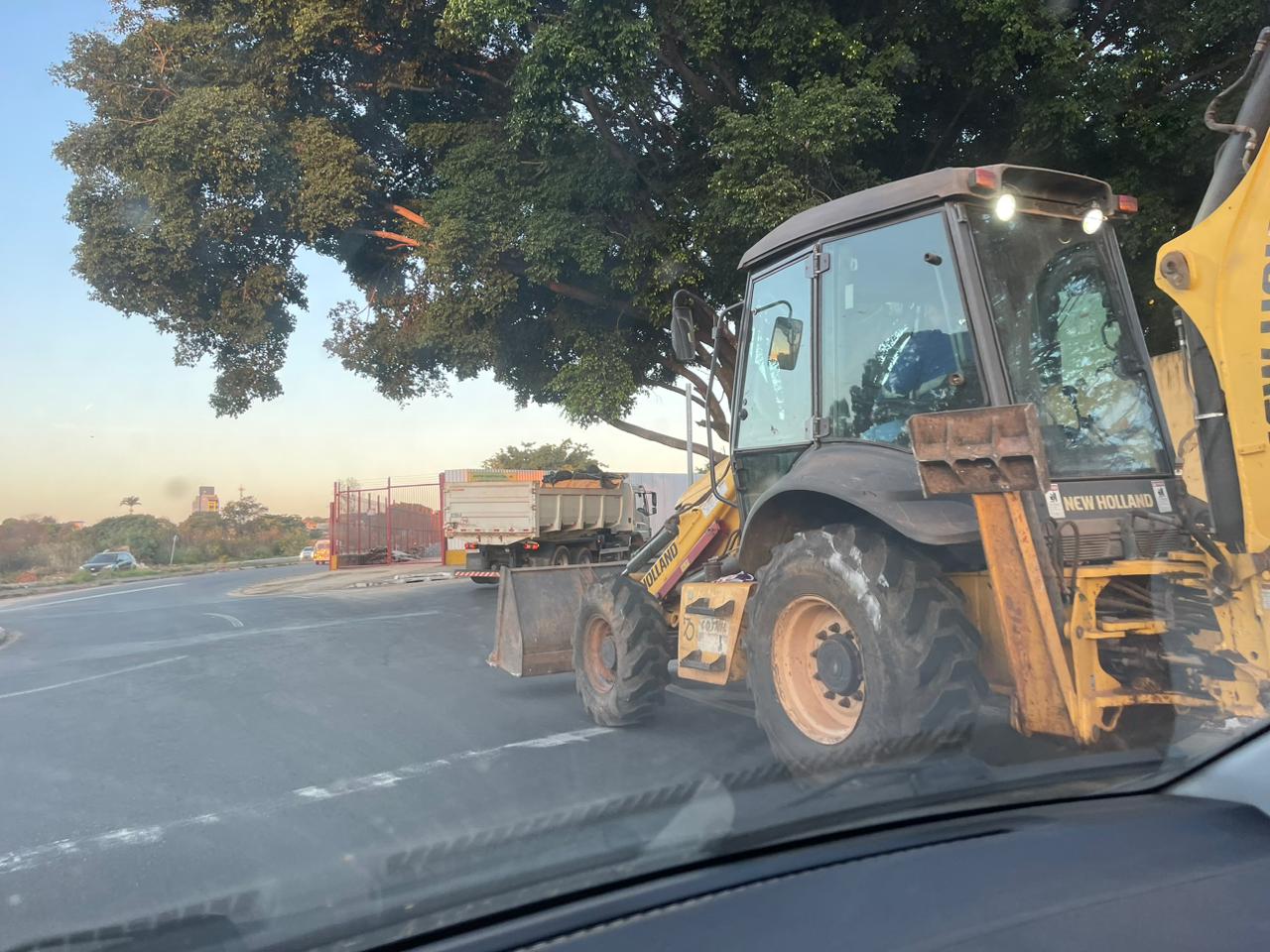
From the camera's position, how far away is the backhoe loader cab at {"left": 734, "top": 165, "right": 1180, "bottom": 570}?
418cm

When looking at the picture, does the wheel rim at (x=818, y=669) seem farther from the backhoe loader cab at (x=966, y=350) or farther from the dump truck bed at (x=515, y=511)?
the dump truck bed at (x=515, y=511)

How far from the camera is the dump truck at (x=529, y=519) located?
19344mm

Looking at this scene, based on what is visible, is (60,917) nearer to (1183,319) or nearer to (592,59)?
(1183,319)

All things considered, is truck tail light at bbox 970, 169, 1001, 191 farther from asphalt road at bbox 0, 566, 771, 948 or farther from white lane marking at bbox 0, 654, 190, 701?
white lane marking at bbox 0, 654, 190, 701

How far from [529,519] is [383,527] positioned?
36.8ft

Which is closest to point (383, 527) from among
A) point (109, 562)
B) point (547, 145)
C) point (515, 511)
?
point (515, 511)

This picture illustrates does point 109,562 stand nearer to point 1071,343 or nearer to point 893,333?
point 893,333

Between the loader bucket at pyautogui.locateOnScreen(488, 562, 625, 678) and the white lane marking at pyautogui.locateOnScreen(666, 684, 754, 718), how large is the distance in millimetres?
919

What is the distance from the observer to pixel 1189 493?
4.55 meters

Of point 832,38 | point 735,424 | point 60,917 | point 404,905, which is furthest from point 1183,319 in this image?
point 832,38

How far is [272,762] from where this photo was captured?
6.09 m

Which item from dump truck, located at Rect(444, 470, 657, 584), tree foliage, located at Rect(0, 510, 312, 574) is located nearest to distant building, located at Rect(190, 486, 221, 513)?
tree foliage, located at Rect(0, 510, 312, 574)

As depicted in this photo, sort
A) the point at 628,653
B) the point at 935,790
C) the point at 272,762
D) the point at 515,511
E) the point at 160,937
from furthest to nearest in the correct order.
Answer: the point at 515,511
the point at 628,653
the point at 272,762
the point at 935,790
the point at 160,937

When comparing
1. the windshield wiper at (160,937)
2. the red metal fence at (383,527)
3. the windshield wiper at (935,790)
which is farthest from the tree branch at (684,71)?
the red metal fence at (383,527)
